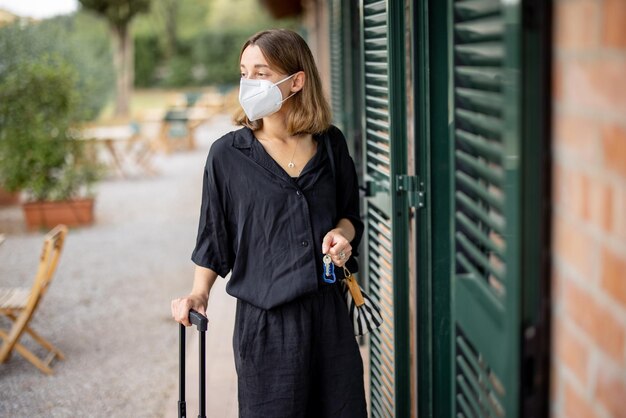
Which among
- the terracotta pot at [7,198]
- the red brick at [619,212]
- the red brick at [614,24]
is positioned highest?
the red brick at [614,24]

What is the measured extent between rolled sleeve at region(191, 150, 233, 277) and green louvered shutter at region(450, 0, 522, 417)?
868 mm

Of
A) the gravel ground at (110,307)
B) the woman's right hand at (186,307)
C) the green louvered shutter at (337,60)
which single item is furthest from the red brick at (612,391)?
the green louvered shutter at (337,60)

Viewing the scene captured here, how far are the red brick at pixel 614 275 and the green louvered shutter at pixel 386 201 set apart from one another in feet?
5.93

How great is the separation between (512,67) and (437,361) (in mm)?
1806

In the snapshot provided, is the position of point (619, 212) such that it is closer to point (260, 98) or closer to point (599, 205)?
point (599, 205)

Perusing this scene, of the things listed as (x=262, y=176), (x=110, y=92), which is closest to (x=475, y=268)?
(x=262, y=176)

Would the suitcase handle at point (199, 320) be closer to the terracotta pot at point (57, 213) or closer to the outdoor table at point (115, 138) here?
the terracotta pot at point (57, 213)

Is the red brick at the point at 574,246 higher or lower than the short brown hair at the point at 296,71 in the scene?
lower

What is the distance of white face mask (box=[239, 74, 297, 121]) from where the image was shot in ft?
8.84

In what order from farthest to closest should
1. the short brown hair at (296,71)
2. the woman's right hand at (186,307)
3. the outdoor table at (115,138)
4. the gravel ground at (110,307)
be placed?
the outdoor table at (115,138) < the gravel ground at (110,307) < the short brown hair at (296,71) < the woman's right hand at (186,307)

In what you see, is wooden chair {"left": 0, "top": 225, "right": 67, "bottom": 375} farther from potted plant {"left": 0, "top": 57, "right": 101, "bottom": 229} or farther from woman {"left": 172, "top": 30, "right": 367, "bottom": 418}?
potted plant {"left": 0, "top": 57, "right": 101, "bottom": 229}

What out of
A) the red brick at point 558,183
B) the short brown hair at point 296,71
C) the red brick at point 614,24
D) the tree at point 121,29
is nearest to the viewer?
the red brick at point 614,24

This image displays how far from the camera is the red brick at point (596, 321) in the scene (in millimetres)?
1305

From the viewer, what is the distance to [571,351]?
1.47m
